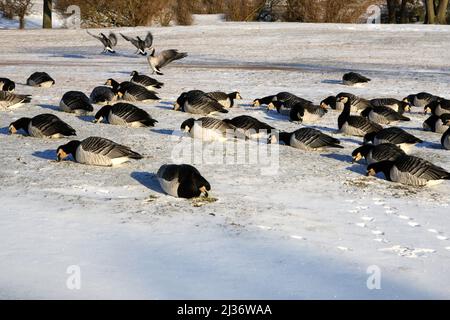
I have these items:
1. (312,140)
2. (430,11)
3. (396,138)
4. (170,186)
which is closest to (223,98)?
(312,140)

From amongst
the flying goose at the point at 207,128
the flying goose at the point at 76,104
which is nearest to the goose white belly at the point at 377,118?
the flying goose at the point at 207,128

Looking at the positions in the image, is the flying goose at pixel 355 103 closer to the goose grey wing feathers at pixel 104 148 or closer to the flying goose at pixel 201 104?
the flying goose at pixel 201 104

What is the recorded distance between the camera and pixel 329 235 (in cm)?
684

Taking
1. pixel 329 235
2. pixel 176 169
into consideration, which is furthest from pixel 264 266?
pixel 176 169

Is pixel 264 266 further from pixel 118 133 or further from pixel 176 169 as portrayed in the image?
pixel 118 133

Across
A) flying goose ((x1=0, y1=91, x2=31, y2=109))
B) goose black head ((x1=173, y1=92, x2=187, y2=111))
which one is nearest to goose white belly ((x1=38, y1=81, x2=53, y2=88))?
flying goose ((x1=0, y1=91, x2=31, y2=109))

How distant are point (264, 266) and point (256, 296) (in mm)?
638

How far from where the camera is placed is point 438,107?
13.2 metres

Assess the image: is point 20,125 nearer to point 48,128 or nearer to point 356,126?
point 48,128

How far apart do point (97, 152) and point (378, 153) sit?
143 inches

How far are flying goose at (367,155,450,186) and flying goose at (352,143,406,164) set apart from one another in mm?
393

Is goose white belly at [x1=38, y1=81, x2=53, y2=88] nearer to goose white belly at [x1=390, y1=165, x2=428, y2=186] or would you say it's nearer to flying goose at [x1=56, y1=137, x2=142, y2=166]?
flying goose at [x1=56, y1=137, x2=142, y2=166]

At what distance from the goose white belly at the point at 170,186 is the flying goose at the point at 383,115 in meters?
5.88

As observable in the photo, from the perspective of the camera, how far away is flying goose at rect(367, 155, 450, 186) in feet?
28.3
